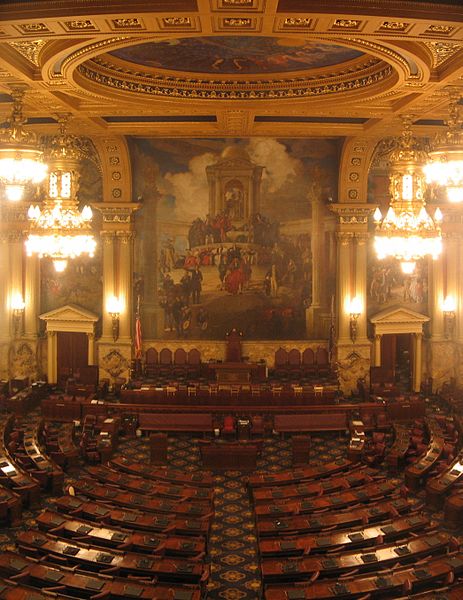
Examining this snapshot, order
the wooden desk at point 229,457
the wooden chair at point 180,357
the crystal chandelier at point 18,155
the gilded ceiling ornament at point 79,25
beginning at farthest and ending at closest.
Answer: the wooden chair at point 180,357
the wooden desk at point 229,457
the crystal chandelier at point 18,155
the gilded ceiling ornament at point 79,25

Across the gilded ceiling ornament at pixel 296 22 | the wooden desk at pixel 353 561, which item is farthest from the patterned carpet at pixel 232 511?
the gilded ceiling ornament at pixel 296 22

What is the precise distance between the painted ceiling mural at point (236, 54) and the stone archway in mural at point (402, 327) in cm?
1231

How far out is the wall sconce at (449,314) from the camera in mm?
27766

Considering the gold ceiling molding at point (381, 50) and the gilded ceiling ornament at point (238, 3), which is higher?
the gold ceiling molding at point (381, 50)

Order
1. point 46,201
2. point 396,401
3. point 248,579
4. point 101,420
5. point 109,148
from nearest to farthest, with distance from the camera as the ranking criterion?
point 248,579 < point 46,201 < point 101,420 < point 396,401 < point 109,148

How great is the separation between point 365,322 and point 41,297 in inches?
517

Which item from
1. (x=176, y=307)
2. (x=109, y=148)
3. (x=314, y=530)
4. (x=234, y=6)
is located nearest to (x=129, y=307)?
(x=176, y=307)

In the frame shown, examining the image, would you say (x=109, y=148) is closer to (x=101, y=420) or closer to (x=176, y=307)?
(x=176, y=307)

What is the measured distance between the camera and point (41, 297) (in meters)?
28.3

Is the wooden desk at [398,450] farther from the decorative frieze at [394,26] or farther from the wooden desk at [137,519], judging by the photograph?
the decorative frieze at [394,26]

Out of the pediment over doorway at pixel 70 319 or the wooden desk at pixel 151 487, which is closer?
the wooden desk at pixel 151 487

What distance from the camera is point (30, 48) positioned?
13539mm

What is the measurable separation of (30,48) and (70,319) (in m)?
15.4

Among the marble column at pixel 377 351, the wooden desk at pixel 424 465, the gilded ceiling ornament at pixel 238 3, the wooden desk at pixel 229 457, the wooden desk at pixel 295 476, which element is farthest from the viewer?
the marble column at pixel 377 351
